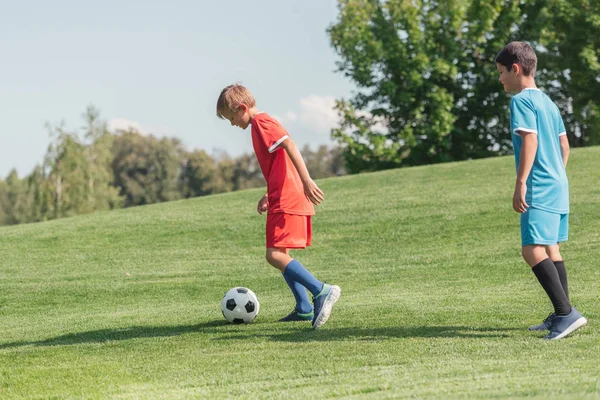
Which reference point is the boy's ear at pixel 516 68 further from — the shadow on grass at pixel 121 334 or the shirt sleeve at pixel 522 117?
the shadow on grass at pixel 121 334

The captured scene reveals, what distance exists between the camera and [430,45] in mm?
41250

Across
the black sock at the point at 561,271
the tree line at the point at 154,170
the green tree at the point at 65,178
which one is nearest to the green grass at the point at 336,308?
the black sock at the point at 561,271

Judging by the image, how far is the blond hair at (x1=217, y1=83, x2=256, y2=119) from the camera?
20.7 ft

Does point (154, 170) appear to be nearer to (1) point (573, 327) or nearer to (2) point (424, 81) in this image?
(2) point (424, 81)

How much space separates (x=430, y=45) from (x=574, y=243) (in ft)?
98.0

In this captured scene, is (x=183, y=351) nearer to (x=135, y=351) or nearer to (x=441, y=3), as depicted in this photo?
(x=135, y=351)

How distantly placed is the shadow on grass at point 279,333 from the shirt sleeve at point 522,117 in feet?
4.79

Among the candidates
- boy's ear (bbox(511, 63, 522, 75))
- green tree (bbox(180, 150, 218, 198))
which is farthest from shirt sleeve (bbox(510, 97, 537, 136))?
green tree (bbox(180, 150, 218, 198))

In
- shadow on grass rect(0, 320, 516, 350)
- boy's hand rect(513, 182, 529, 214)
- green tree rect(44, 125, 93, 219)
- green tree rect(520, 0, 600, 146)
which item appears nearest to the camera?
boy's hand rect(513, 182, 529, 214)

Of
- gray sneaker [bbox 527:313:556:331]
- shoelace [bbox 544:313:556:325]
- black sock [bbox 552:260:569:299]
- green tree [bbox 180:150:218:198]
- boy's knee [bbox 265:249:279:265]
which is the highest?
green tree [bbox 180:150:218:198]

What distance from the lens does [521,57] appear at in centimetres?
557

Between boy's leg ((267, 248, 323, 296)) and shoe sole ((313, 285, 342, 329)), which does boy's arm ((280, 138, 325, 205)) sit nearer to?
boy's leg ((267, 248, 323, 296))

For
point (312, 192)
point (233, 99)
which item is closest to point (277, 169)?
point (312, 192)

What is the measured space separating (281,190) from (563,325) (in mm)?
2292
